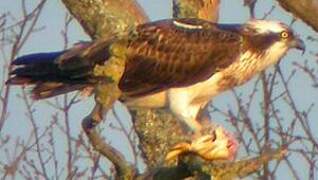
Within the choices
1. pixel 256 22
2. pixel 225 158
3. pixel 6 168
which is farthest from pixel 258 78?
pixel 225 158

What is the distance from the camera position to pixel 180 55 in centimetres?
645

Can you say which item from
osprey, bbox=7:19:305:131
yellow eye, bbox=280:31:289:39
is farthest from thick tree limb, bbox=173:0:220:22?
yellow eye, bbox=280:31:289:39

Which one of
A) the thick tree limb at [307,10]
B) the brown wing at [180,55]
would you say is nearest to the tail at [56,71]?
the brown wing at [180,55]

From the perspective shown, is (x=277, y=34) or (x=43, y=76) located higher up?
(x=43, y=76)

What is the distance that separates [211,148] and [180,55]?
7.43 feet

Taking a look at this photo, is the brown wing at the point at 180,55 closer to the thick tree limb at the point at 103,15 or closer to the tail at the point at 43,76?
the thick tree limb at the point at 103,15

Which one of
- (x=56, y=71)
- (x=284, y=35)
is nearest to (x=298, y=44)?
(x=284, y=35)

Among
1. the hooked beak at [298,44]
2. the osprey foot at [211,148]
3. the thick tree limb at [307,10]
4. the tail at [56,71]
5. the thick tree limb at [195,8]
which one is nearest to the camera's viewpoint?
the osprey foot at [211,148]

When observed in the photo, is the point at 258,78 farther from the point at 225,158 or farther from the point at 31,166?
the point at 225,158

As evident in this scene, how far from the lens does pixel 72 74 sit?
5855mm

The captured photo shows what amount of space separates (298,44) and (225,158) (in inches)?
93.5

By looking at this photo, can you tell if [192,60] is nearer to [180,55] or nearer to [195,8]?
[180,55]

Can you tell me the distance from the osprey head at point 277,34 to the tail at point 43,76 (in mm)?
1150

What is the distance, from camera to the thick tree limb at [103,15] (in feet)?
20.5
